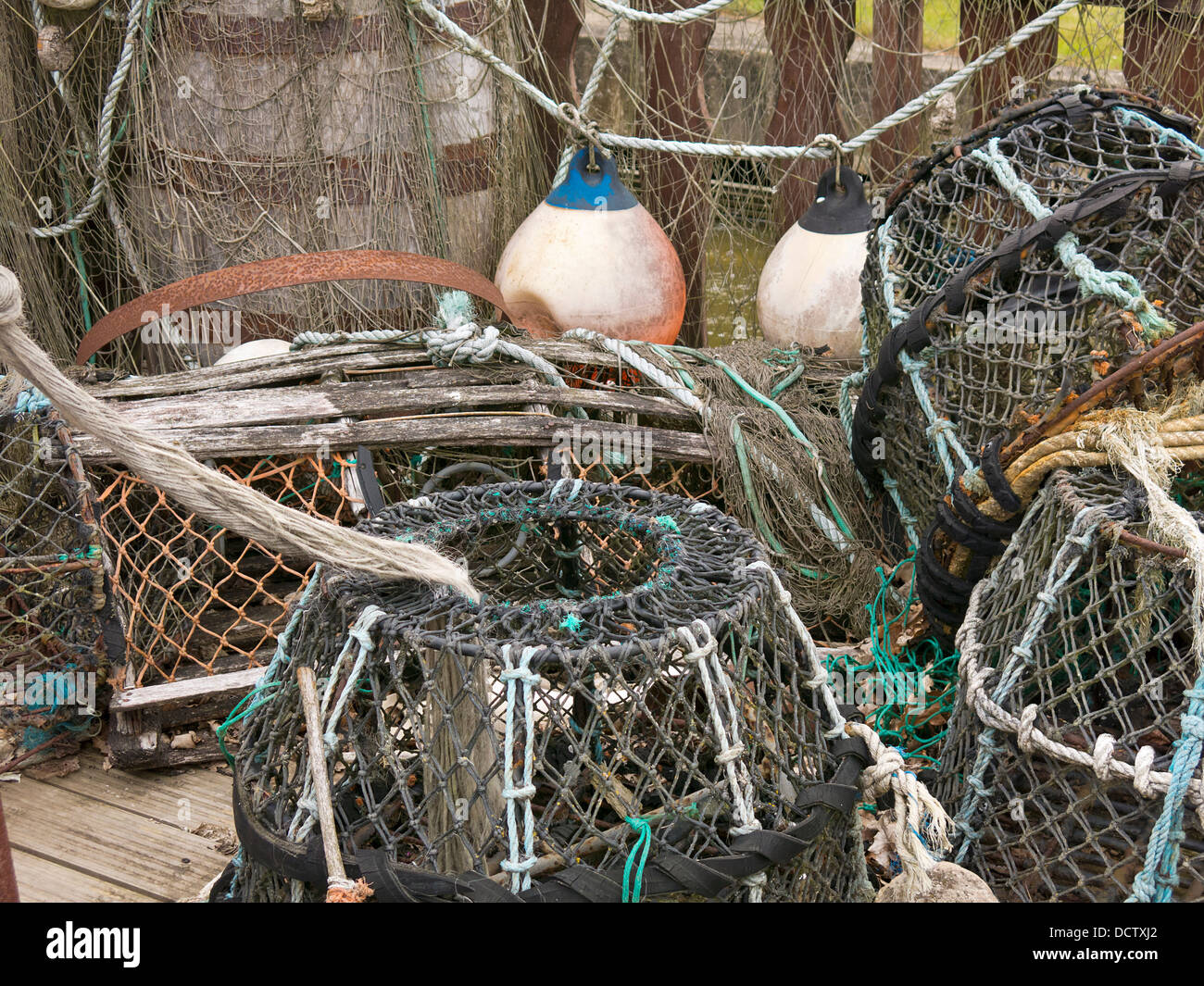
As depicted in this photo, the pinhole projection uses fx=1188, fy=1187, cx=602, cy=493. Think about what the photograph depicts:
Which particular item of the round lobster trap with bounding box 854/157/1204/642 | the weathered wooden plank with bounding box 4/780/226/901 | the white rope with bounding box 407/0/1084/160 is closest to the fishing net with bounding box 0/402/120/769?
the weathered wooden plank with bounding box 4/780/226/901

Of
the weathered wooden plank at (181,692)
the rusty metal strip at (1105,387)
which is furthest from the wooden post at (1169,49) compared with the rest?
the weathered wooden plank at (181,692)

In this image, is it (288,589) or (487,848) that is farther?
(288,589)

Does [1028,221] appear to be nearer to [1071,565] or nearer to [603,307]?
[1071,565]

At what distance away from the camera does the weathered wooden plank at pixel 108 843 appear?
Answer: 98.0 inches

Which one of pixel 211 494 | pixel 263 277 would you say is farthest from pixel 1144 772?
pixel 263 277

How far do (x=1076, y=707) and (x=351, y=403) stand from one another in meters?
1.93

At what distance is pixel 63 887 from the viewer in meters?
2.45

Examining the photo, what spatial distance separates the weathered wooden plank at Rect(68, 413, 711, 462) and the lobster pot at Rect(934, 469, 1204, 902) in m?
1.20

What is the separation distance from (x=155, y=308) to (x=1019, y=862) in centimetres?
280

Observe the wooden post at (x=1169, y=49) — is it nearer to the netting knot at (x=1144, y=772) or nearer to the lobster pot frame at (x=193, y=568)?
the lobster pot frame at (x=193, y=568)

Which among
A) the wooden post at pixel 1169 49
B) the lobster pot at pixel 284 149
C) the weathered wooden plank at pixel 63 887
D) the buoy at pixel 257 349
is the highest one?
the wooden post at pixel 1169 49

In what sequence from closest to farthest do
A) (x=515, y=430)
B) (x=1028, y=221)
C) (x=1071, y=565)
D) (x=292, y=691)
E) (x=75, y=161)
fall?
(x=292, y=691) → (x=1071, y=565) → (x=1028, y=221) → (x=515, y=430) → (x=75, y=161)

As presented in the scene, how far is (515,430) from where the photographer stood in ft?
10.4

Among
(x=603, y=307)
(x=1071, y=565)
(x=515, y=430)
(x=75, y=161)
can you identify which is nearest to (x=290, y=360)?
(x=515, y=430)
